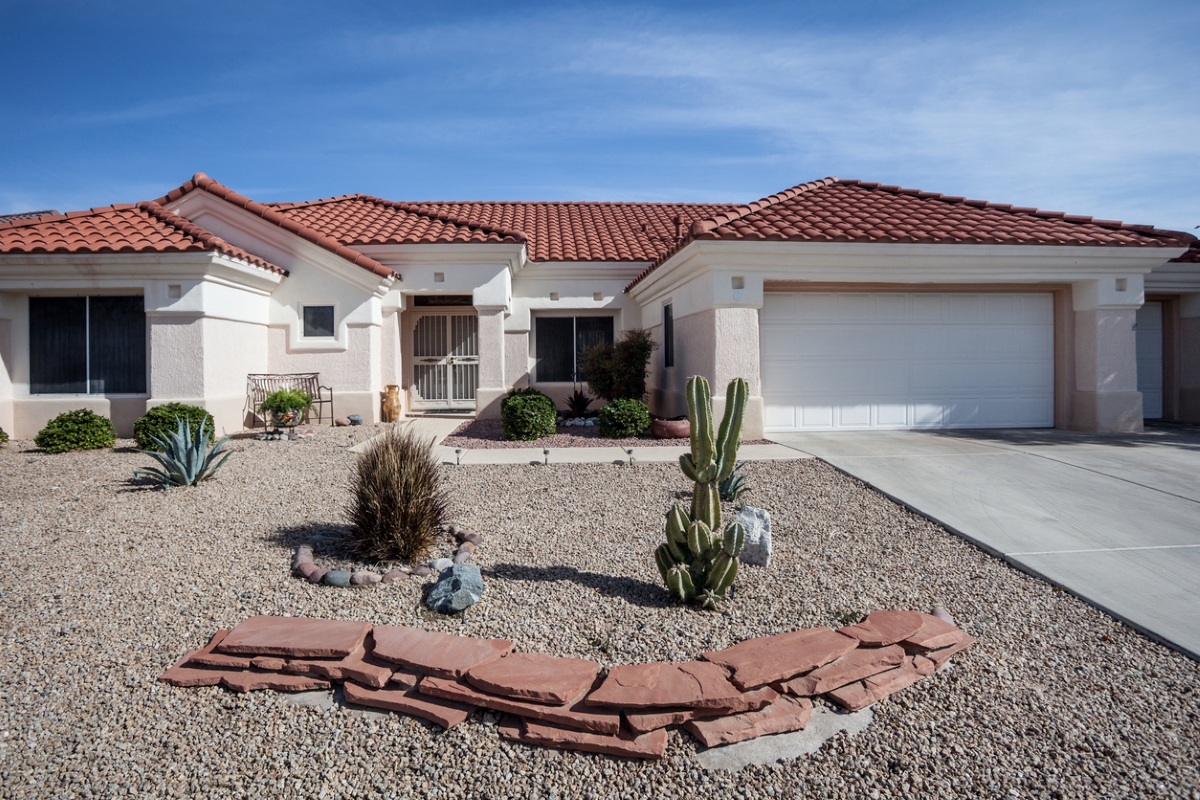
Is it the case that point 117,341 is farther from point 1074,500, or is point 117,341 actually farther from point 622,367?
point 1074,500

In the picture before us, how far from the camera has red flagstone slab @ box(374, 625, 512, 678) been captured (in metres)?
3.28

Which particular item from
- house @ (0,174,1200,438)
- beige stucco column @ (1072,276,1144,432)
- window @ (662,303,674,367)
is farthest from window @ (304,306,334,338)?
beige stucco column @ (1072,276,1144,432)

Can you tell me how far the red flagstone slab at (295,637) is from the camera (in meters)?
3.43

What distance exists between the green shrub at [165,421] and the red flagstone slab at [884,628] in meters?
8.86

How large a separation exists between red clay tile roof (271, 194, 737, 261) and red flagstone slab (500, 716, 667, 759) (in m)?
12.8

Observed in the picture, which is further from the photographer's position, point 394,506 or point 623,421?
point 623,421

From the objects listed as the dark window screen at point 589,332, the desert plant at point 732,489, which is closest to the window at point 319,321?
the dark window screen at point 589,332

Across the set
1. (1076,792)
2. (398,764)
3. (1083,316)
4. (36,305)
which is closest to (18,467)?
(36,305)

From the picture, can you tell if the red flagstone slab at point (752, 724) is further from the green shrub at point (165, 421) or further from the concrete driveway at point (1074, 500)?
the green shrub at point (165, 421)

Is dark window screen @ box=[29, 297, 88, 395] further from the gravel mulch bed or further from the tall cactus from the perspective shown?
the tall cactus

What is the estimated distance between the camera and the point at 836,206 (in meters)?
12.4

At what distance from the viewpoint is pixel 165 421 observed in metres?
9.99

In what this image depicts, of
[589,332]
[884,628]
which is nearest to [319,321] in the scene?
[589,332]

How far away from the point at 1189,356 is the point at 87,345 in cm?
2018
